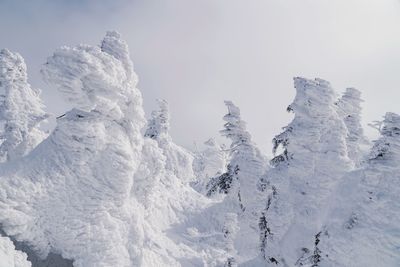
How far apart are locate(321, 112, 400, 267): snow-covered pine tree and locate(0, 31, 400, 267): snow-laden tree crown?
5 cm

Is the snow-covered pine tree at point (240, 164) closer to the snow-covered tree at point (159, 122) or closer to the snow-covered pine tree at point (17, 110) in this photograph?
the snow-covered tree at point (159, 122)

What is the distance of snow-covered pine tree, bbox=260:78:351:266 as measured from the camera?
86.3 feet

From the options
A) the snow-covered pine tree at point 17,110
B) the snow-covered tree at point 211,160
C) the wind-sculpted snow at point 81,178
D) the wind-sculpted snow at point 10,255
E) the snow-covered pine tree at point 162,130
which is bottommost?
the wind-sculpted snow at point 10,255

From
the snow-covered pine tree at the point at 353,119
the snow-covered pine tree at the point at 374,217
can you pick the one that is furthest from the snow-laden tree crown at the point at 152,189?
the snow-covered pine tree at the point at 353,119

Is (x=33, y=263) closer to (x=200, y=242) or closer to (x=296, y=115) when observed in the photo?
(x=200, y=242)

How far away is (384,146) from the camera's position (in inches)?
734

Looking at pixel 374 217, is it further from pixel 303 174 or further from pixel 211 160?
pixel 211 160

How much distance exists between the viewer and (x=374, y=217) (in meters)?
18.1

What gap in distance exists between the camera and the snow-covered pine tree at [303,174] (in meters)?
26.3

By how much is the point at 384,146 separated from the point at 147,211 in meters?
15.6

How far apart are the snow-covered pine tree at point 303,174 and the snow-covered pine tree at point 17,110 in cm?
2120

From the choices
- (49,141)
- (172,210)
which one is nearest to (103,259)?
(49,141)

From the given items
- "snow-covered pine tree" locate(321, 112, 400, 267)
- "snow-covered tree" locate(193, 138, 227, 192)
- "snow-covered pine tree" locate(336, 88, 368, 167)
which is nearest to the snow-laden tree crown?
"snow-covered pine tree" locate(321, 112, 400, 267)

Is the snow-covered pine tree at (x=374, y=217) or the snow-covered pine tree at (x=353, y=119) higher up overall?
the snow-covered pine tree at (x=353, y=119)
